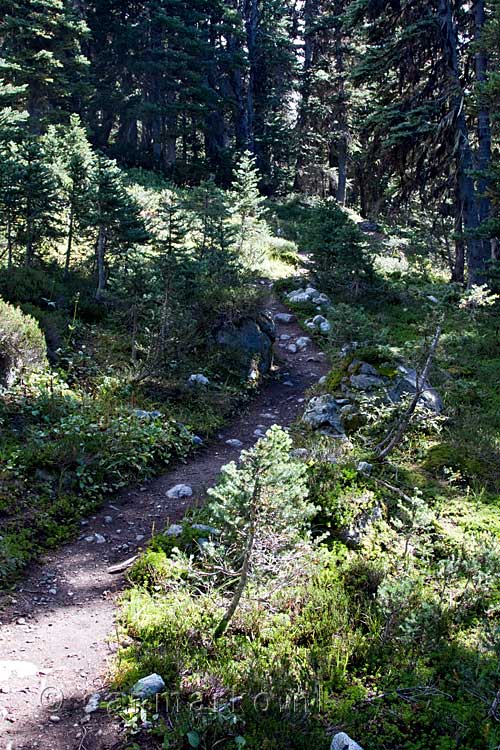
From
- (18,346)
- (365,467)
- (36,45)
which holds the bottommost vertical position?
(365,467)

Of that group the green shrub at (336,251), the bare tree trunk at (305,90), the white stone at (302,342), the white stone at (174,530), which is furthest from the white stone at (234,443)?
the bare tree trunk at (305,90)

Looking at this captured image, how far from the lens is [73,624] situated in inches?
166

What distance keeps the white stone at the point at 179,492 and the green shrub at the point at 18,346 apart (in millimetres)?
3026

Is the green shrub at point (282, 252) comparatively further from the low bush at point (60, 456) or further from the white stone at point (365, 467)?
the white stone at point (365, 467)

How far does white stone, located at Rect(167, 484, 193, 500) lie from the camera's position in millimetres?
6388

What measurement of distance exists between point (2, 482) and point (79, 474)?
2.77ft

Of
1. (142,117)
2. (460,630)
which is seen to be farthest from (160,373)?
(142,117)

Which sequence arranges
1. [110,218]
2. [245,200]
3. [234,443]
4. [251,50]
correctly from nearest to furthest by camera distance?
1. [234,443]
2. [110,218]
3. [245,200]
4. [251,50]

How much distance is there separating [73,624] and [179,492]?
235cm

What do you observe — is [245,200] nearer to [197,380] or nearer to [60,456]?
[197,380]

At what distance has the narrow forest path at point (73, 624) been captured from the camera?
10.5 ft

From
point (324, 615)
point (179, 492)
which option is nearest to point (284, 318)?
point (179, 492)

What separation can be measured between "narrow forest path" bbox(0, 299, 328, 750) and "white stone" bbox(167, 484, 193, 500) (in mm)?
68

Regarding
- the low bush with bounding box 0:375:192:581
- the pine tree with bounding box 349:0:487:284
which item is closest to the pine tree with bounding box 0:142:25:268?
the low bush with bounding box 0:375:192:581
